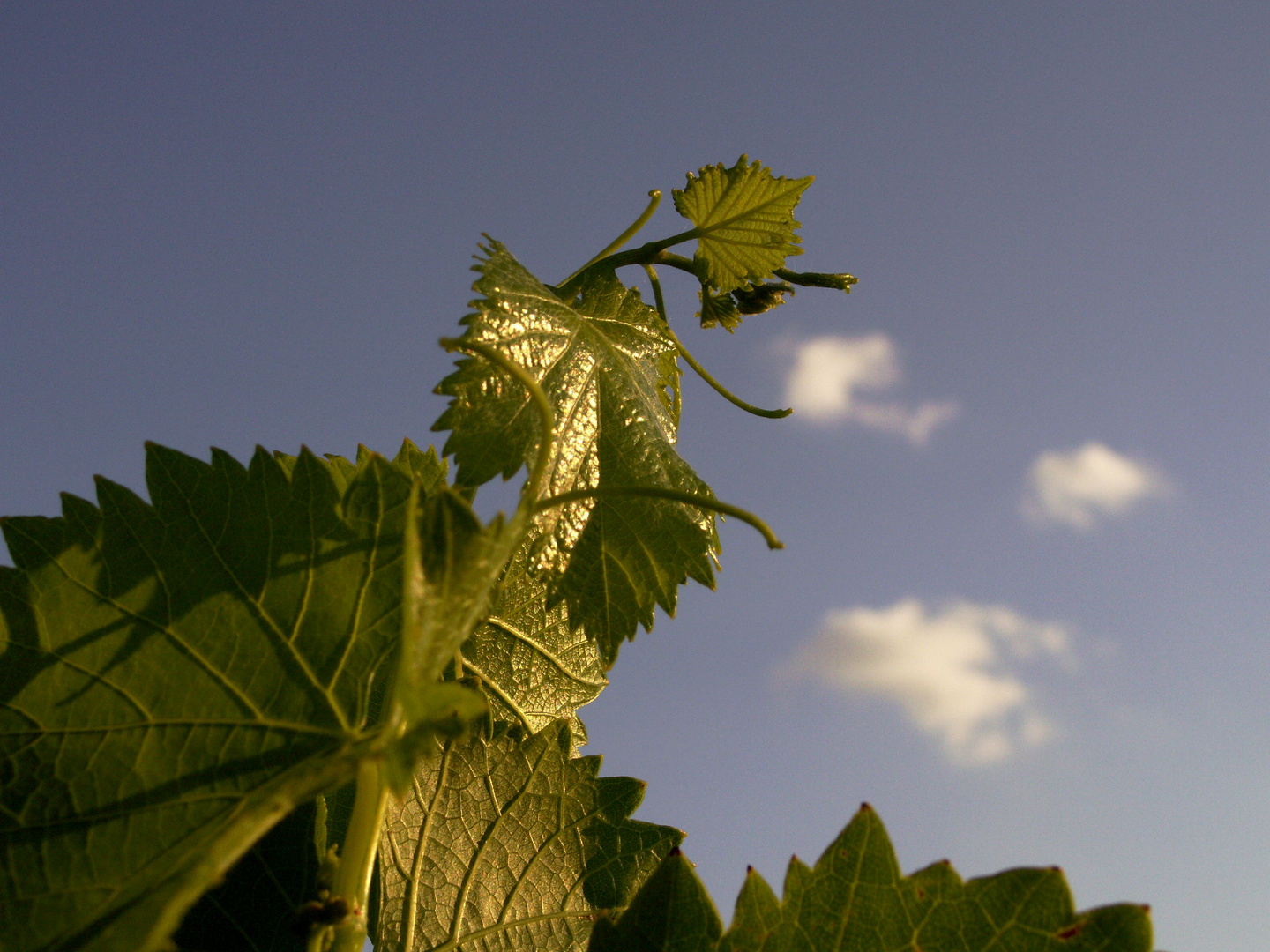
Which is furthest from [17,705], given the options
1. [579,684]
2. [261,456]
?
[579,684]

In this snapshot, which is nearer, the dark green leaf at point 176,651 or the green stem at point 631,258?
the dark green leaf at point 176,651

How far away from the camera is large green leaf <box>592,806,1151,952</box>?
2.75ft

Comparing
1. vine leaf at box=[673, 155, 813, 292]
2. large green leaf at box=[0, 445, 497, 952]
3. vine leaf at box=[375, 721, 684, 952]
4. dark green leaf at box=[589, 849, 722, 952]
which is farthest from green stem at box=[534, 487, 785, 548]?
vine leaf at box=[673, 155, 813, 292]

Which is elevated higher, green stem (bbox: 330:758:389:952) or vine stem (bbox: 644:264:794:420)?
vine stem (bbox: 644:264:794:420)

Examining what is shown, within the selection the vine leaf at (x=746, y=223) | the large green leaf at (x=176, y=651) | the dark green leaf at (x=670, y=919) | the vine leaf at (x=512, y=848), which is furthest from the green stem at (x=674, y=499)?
the vine leaf at (x=746, y=223)

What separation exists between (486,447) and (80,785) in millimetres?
489

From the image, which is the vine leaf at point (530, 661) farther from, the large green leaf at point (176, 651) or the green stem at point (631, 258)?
the green stem at point (631, 258)

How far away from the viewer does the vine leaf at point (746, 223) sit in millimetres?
1423

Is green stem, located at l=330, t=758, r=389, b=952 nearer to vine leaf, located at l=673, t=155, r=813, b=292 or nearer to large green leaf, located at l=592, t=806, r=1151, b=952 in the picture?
large green leaf, located at l=592, t=806, r=1151, b=952

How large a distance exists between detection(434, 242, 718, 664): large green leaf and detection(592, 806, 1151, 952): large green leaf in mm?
321

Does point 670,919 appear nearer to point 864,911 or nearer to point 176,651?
point 864,911

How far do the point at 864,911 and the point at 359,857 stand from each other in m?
0.46

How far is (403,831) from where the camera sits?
1.16 meters

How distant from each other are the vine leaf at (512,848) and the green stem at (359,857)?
0.26 metres
